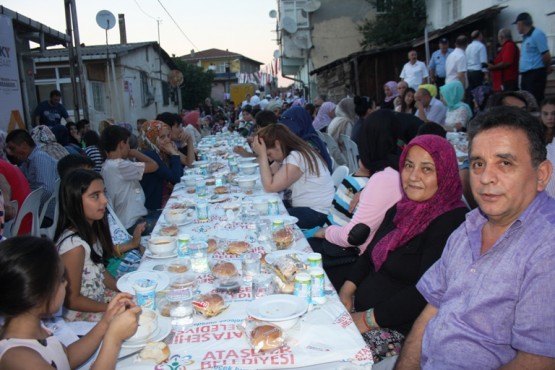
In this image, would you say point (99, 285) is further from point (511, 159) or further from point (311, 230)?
point (511, 159)

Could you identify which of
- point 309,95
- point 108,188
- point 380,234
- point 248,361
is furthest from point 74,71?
point 309,95

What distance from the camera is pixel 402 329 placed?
2143 mm

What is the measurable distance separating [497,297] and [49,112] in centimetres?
1113

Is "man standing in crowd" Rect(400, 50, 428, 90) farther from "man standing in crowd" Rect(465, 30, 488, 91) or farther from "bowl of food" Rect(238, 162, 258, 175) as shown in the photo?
"bowl of food" Rect(238, 162, 258, 175)

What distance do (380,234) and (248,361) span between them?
1.28 meters

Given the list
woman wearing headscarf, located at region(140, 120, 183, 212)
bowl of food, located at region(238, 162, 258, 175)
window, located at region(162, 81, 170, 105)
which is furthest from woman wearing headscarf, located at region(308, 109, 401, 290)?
window, located at region(162, 81, 170, 105)

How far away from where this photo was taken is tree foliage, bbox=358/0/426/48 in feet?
52.9

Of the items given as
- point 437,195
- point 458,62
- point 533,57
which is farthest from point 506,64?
point 437,195

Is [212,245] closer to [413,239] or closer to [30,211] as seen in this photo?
[413,239]

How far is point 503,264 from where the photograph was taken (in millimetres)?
1451

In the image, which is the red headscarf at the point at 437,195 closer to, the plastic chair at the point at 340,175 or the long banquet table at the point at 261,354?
the long banquet table at the point at 261,354

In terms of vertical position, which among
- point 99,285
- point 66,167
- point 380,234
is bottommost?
point 99,285

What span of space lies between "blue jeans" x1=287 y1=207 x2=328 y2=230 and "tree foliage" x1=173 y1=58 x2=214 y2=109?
1209 inches

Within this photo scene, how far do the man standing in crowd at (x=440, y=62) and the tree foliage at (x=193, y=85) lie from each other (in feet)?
82.2
